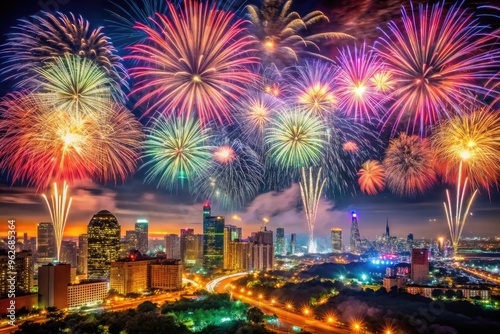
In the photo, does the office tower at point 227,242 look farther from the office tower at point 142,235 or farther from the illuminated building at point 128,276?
the illuminated building at point 128,276

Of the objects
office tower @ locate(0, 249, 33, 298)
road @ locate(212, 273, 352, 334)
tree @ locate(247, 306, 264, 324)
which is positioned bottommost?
road @ locate(212, 273, 352, 334)

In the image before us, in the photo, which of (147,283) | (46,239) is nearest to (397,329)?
(147,283)

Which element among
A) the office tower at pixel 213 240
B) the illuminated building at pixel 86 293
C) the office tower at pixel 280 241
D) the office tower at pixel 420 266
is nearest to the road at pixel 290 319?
the illuminated building at pixel 86 293

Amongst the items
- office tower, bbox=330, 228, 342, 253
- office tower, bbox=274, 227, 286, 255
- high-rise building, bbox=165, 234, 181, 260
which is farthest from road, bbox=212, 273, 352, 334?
office tower, bbox=330, 228, 342, 253

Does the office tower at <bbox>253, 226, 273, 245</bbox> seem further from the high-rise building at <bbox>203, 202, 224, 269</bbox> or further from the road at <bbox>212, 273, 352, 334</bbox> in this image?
the road at <bbox>212, 273, 352, 334</bbox>

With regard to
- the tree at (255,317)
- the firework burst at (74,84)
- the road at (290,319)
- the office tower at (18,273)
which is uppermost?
the firework burst at (74,84)

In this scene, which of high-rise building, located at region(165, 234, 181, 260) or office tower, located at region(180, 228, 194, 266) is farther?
high-rise building, located at region(165, 234, 181, 260)

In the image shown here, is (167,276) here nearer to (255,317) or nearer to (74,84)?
(255,317)
